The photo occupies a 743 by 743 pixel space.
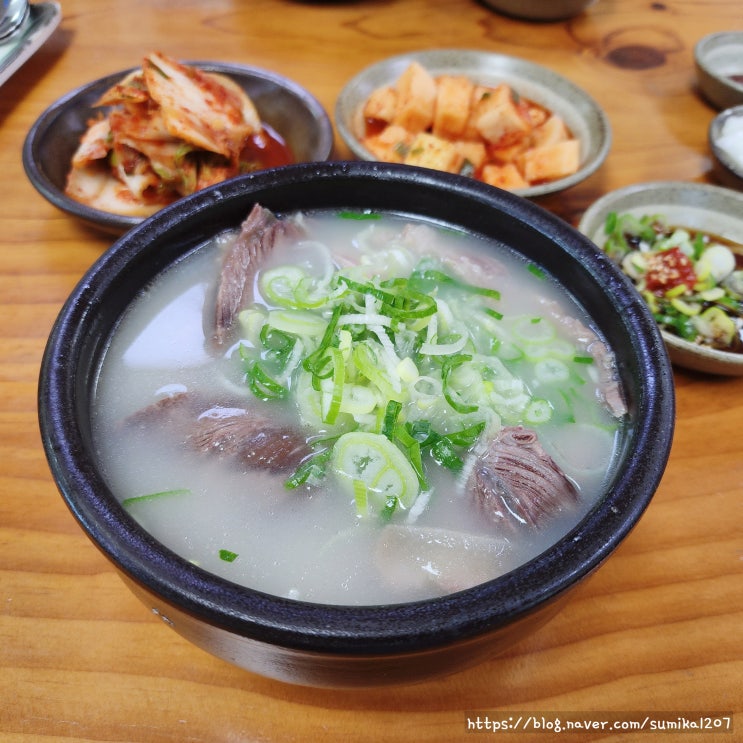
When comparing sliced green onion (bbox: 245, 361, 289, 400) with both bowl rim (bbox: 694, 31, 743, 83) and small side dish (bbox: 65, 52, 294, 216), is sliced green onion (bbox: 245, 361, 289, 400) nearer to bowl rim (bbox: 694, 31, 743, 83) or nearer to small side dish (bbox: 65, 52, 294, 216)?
small side dish (bbox: 65, 52, 294, 216)

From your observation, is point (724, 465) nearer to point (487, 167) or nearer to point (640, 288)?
point (640, 288)

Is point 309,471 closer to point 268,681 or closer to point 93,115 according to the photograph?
point 268,681

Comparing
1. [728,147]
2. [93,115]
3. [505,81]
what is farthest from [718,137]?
[93,115]

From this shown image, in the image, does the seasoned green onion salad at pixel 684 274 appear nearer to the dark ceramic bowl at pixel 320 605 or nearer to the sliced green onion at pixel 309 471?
the dark ceramic bowl at pixel 320 605

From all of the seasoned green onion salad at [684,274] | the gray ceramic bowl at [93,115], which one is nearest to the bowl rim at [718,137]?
the seasoned green onion salad at [684,274]

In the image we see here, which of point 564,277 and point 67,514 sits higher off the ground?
point 564,277

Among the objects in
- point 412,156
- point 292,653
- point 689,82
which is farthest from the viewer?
point 689,82

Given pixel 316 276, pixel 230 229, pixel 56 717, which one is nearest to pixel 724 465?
pixel 316 276

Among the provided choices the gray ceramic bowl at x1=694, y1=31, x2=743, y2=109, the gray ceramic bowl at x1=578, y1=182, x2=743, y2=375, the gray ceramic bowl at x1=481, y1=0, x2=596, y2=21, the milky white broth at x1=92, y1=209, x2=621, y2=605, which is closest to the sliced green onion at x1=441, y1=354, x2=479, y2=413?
the milky white broth at x1=92, y1=209, x2=621, y2=605
